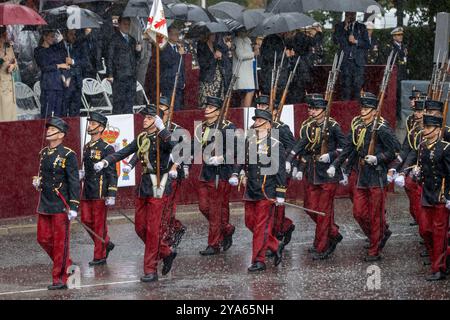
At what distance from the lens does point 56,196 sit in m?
14.5

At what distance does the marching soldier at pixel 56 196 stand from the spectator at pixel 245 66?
7.89 meters

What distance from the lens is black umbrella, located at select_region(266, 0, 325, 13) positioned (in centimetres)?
2148

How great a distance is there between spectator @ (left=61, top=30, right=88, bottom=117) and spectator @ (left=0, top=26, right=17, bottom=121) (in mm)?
822

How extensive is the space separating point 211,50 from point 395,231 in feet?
16.4

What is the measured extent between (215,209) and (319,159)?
4.96 feet

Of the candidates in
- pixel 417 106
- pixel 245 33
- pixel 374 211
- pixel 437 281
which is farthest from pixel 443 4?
pixel 437 281

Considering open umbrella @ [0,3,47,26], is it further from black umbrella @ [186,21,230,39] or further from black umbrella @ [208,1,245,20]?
black umbrella @ [208,1,245,20]

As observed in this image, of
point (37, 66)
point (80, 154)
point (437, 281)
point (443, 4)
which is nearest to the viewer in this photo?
point (437, 281)

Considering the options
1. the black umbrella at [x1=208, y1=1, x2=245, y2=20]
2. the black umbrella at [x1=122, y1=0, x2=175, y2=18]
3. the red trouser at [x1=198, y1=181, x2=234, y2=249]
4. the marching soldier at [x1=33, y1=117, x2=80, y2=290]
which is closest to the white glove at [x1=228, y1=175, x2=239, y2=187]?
the red trouser at [x1=198, y1=181, x2=234, y2=249]

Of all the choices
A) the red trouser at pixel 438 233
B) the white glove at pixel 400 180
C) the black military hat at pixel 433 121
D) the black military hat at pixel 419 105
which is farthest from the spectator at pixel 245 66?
the red trouser at pixel 438 233

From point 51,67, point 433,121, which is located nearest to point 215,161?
point 433,121

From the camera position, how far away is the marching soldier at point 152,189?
14.9m
